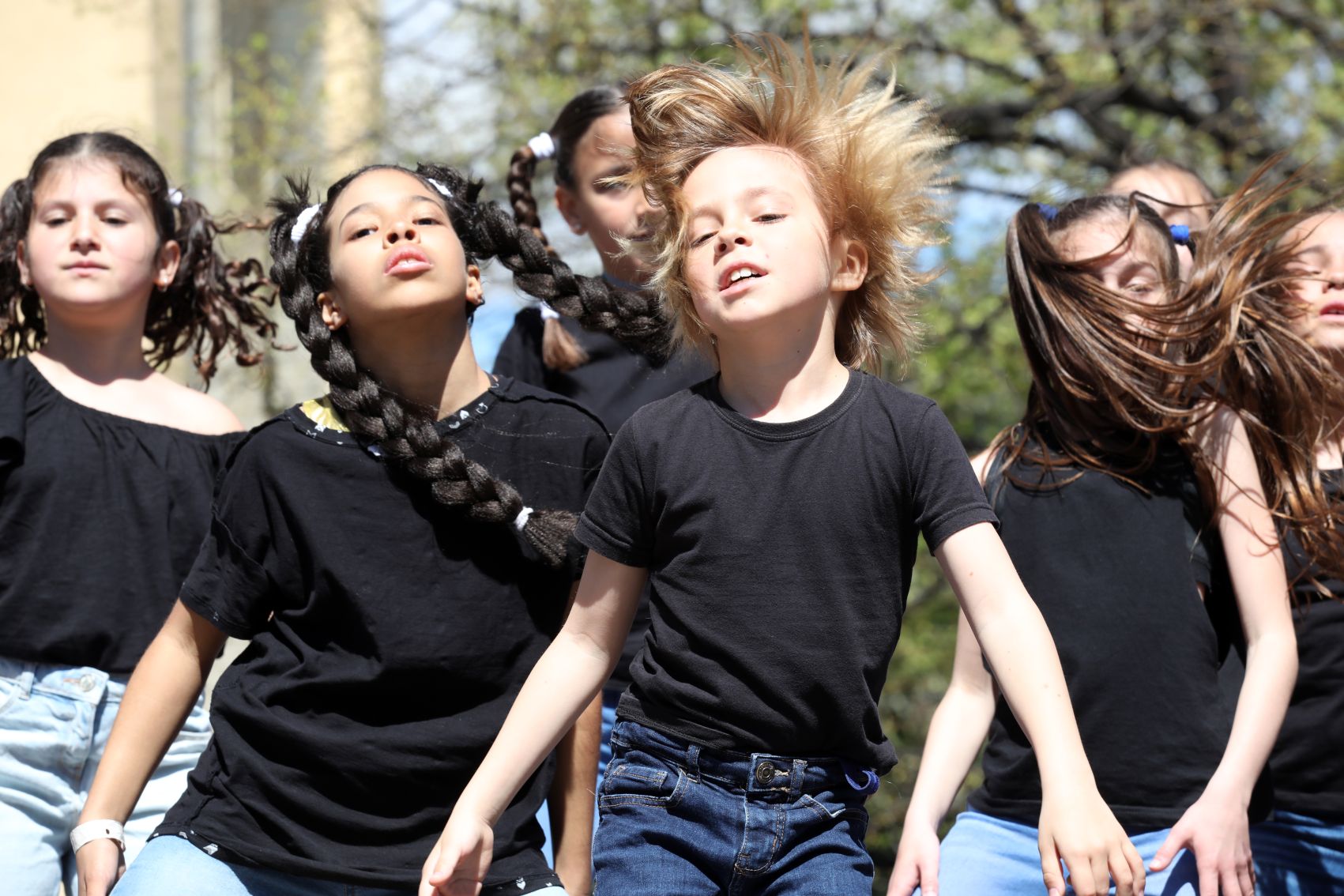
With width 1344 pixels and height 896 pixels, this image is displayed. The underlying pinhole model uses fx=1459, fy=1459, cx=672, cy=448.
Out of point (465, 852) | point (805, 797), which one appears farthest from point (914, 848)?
point (465, 852)

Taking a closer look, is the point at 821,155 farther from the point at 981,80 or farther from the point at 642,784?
the point at 981,80

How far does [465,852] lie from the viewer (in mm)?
2230

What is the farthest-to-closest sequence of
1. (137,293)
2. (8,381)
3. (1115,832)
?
(137,293), (8,381), (1115,832)

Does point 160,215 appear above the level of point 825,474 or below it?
above

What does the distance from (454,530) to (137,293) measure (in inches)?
49.2

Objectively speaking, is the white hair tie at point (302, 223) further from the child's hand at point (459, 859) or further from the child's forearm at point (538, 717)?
the child's hand at point (459, 859)

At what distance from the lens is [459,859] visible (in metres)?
2.23

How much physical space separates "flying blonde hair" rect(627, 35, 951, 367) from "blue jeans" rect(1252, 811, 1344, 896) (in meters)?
1.29

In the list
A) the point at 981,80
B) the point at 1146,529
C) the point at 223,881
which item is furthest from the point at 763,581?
the point at 981,80

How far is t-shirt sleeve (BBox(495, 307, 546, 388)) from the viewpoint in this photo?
346 centimetres

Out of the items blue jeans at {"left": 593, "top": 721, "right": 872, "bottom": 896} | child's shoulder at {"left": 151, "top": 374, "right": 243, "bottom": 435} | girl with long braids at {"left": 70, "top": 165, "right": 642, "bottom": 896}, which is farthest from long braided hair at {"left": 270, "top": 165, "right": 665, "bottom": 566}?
child's shoulder at {"left": 151, "top": 374, "right": 243, "bottom": 435}

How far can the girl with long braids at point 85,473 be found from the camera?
9.57ft

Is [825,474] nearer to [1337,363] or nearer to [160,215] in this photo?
[1337,363]

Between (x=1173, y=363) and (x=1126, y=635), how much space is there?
21.5 inches
